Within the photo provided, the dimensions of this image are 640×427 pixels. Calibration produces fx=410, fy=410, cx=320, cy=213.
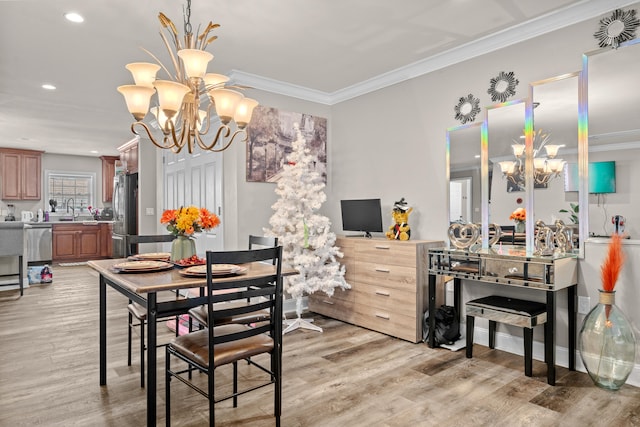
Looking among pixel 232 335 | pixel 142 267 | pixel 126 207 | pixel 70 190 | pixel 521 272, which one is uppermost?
pixel 70 190

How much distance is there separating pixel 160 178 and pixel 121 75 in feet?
8.90

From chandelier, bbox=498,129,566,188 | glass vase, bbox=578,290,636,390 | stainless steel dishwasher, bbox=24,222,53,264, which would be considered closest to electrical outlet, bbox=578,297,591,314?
glass vase, bbox=578,290,636,390

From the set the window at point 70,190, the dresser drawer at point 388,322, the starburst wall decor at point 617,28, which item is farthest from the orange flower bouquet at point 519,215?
the window at point 70,190

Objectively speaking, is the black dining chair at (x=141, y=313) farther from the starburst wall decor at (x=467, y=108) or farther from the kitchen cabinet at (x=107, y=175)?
the kitchen cabinet at (x=107, y=175)

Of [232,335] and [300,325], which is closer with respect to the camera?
[232,335]

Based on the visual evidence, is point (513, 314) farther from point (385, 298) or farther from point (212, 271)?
point (212, 271)

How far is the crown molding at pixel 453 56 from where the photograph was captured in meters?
2.91

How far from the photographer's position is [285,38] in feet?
11.2

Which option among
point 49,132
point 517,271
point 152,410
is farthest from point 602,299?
point 49,132

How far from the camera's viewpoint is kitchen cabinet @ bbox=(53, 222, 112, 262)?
8944 millimetres

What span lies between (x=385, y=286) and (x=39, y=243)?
7.55 m

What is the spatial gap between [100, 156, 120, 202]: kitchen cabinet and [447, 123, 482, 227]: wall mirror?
8653 mm

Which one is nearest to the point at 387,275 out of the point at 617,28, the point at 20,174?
the point at 617,28

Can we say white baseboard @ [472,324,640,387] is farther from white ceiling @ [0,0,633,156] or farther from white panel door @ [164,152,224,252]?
white panel door @ [164,152,224,252]
